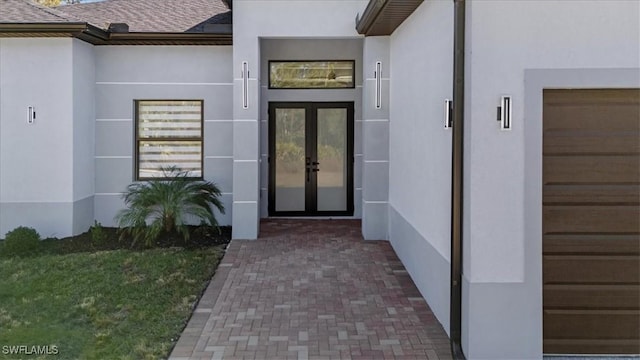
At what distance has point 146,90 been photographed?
10.8 meters

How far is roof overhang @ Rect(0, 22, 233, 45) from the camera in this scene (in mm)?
9359

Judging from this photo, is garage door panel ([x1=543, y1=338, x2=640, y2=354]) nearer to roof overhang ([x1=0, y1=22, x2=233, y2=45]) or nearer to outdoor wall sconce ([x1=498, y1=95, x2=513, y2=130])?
outdoor wall sconce ([x1=498, y1=95, x2=513, y2=130])

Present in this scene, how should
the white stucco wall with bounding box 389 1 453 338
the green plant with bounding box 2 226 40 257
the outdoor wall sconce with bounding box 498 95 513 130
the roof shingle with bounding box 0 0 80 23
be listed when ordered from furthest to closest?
the roof shingle with bounding box 0 0 80 23 < the green plant with bounding box 2 226 40 257 < the white stucco wall with bounding box 389 1 453 338 < the outdoor wall sconce with bounding box 498 95 513 130

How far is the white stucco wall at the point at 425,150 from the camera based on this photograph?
17.6ft

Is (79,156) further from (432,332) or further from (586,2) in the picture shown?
(586,2)

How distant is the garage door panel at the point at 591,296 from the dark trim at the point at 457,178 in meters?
0.75

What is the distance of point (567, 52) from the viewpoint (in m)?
4.36

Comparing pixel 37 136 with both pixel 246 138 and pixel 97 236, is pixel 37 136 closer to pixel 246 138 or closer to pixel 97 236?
pixel 97 236

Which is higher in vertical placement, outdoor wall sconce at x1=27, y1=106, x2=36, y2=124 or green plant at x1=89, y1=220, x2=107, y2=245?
outdoor wall sconce at x1=27, y1=106, x2=36, y2=124

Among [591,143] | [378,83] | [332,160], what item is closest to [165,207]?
[332,160]

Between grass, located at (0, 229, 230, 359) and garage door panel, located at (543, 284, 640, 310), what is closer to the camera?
Result: garage door panel, located at (543, 284, 640, 310)

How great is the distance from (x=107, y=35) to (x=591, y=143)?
8.97 meters

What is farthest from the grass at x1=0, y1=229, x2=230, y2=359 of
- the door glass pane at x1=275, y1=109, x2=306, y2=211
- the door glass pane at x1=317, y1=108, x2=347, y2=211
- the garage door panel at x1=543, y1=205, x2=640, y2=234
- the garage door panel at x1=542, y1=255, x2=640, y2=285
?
the door glass pane at x1=317, y1=108, x2=347, y2=211

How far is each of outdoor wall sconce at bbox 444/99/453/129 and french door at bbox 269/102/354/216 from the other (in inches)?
264
